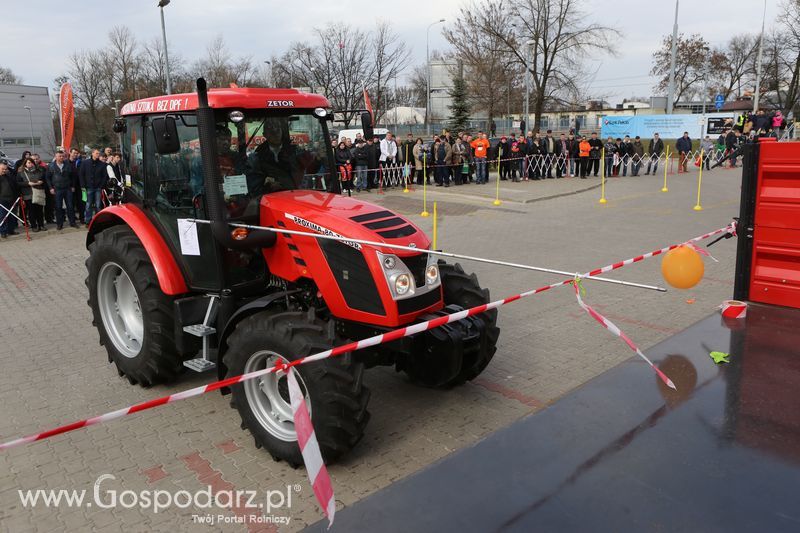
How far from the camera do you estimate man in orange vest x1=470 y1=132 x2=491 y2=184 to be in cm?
2220

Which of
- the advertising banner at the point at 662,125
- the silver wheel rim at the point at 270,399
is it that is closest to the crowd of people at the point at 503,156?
the advertising banner at the point at 662,125

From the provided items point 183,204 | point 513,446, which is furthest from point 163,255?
point 513,446

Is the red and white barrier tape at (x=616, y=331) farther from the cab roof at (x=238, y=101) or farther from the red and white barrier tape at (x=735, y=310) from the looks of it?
the cab roof at (x=238, y=101)

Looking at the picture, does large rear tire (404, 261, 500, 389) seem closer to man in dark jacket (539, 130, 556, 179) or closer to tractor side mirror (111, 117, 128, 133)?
tractor side mirror (111, 117, 128, 133)

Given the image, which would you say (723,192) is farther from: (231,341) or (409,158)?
(231,341)

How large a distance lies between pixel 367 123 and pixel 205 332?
92.4 inches

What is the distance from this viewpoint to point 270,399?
4.43 meters

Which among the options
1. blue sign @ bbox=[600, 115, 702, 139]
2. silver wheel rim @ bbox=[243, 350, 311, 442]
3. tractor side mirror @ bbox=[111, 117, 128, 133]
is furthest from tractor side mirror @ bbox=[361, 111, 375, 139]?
blue sign @ bbox=[600, 115, 702, 139]

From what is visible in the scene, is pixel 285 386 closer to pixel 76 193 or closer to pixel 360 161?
pixel 76 193

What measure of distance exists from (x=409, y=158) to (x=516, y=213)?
23.2ft

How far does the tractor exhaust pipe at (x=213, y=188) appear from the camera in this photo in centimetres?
447

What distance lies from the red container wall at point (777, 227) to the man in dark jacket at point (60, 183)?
14.4 m

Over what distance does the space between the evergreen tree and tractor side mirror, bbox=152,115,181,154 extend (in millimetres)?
34566

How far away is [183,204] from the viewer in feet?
16.9
